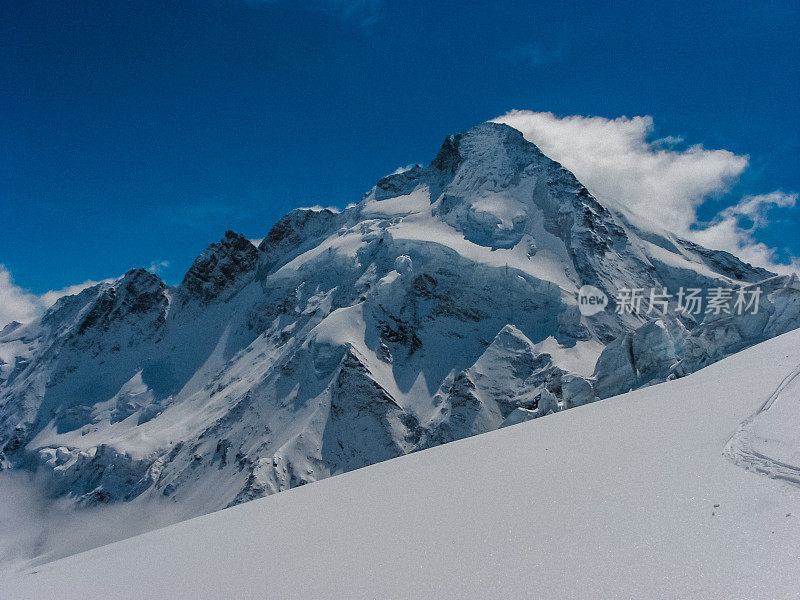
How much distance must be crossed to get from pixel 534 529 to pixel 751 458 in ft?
10.3

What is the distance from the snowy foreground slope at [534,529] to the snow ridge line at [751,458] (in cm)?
3

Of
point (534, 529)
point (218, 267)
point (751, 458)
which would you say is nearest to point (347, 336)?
point (218, 267)

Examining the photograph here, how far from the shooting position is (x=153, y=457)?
86562mm

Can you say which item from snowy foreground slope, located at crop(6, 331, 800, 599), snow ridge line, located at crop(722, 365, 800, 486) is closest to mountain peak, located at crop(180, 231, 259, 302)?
snowy foreground slope, located at crop(6, 331, 800, 599)

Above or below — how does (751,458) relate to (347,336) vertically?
below

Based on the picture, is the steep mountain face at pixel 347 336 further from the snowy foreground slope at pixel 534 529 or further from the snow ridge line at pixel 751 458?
the snow ridge line at pixel 751 458

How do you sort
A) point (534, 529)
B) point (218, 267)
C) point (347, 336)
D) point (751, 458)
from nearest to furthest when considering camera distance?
point (534, 529) < point (751, 458) < point (347, 336) < point (218, 267)

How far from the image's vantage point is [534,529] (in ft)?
16.3

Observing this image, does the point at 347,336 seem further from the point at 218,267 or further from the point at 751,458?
the point at 751,458

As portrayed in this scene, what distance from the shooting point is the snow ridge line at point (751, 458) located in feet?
18.2

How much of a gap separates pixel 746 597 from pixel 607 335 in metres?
81.0

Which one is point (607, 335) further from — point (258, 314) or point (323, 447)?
point (258, 314)

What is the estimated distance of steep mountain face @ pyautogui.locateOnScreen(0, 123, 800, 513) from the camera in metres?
74.2

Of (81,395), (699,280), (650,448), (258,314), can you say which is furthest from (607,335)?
(81,395)
